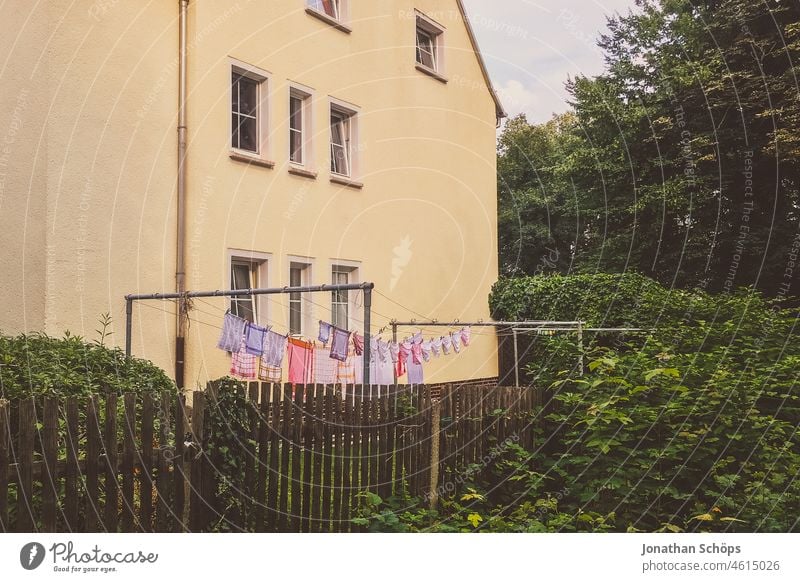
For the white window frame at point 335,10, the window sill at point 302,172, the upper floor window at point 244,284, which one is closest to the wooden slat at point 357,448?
the upper floor window at point 244,284

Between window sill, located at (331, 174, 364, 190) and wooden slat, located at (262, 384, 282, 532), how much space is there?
10.1 metres

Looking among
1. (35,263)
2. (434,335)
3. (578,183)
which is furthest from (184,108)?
(578,183)

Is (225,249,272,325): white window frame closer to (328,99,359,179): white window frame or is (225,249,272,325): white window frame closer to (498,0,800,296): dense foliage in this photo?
(328,99,359,179): white window frame

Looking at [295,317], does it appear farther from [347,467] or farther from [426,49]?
[347,467]

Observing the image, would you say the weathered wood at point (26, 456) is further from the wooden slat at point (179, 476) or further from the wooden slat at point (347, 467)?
the wooden slat at point (347, 467)

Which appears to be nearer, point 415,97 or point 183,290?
point 183,290

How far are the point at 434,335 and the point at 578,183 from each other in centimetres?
1311

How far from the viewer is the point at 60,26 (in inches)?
459

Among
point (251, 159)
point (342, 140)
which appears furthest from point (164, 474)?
point (342, 140)

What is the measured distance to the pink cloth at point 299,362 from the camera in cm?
1217

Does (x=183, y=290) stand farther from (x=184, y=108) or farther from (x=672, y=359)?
(x=672, y=359)

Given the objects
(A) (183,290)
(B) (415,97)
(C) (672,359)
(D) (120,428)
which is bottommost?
(D) (120,428)

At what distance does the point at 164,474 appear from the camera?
570 cm

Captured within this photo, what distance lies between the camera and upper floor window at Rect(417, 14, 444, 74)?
1952cm
